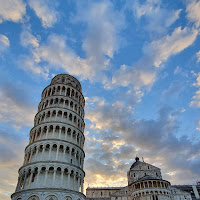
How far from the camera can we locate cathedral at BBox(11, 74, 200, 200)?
22.2m

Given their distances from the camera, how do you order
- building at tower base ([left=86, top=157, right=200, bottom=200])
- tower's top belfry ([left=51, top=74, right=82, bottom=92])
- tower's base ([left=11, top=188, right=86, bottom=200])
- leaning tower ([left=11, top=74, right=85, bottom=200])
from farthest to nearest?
building at tower base ([left=86, top=157, right=200, bottom=200]) → tower's top belfry ([left=51, top=74, right=82, bottom=92]) → leaning tower ([left=11, top=74, right=85, bottom=200]) → tower's base ([left=11, top=188, right=86, bottom=200])

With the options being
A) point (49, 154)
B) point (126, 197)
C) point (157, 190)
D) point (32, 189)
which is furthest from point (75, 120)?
point (126, 197)

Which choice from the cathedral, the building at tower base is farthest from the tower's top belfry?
the building at tower base

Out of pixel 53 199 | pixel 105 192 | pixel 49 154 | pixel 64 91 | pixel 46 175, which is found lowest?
pixel 53 199

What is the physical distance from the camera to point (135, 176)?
52.7 meters

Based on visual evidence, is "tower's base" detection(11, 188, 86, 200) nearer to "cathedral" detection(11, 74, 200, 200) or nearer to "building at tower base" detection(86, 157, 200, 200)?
"cathedral" detection(11, 74, 200, 200)

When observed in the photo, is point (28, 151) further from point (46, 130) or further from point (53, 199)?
point (53, 199)

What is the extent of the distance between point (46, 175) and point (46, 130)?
25.1 ft

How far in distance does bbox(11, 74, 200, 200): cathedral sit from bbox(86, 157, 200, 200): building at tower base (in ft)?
0.71

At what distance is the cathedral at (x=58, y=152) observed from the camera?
22.2 meters

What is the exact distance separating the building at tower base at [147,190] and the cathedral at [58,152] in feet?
0.71

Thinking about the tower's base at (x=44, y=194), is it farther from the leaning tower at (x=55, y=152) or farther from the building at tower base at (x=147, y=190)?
the building at tower base at (x=147, y=190)

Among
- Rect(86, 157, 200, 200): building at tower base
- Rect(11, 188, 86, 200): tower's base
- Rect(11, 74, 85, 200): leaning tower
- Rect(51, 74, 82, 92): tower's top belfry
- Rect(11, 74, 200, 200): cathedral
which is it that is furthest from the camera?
Rect(86, 157, 200, 200): building at tower base

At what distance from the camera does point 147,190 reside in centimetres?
4062
